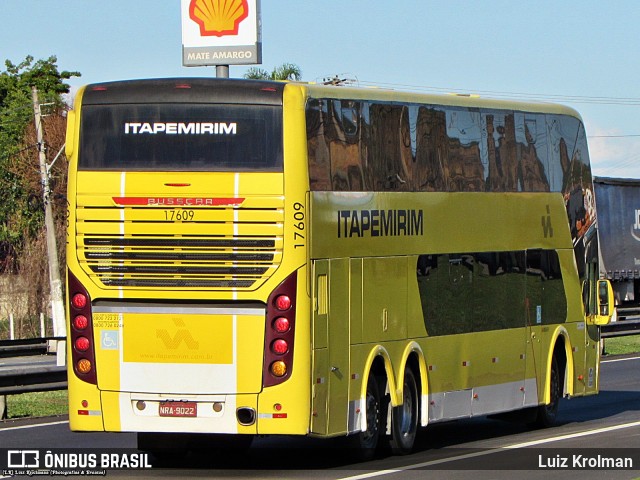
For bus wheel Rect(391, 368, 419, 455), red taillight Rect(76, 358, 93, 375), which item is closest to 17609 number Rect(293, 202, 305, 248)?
red taillight Rect(76, 358, 93, 375)

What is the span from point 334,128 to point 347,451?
11.1 ft

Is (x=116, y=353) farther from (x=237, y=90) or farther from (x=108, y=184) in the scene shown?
(x=237, y=90)

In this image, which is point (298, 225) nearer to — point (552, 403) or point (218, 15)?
point (552, 403)

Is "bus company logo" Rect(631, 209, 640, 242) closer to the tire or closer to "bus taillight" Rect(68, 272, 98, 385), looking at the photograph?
the tire

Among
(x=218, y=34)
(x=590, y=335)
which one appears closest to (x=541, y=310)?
(x=590, y=335)

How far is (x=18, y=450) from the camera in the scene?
16.0 metres

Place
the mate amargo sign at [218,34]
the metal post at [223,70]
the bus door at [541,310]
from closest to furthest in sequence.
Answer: the bus door at [541,310] < the mate amargo sign at [218,34] < the metal post at [223,70]

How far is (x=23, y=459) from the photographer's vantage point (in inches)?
590

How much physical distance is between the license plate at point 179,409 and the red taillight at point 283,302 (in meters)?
1.16

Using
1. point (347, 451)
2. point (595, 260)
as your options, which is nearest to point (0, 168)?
point (595, 260)

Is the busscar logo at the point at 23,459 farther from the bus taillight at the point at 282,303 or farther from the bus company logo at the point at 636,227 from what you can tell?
the bus company logo at the point at 636,227

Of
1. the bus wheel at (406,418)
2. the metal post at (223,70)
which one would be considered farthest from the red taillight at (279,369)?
the metal post at (223,70)

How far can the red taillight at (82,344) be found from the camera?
46.1 feet

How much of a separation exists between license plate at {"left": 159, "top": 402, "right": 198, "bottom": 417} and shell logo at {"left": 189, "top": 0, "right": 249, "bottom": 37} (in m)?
15.1
